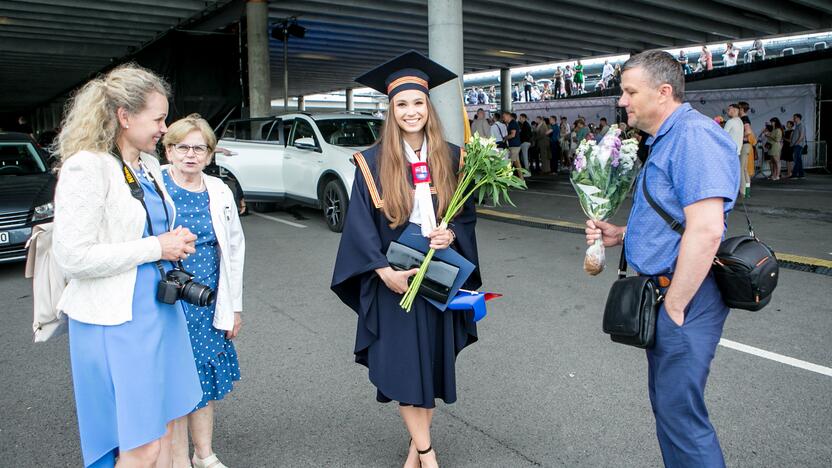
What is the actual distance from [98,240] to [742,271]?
2.18 metres

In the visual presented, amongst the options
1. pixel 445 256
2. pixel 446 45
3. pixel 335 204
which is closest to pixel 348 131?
pixel 335 204

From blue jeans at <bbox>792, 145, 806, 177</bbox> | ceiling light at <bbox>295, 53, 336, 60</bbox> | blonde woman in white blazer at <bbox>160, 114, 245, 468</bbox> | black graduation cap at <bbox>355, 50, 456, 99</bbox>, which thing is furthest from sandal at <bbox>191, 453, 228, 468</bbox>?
ceiling light at <bbox>295, 53, 336, 60</bbox>

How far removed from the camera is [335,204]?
10.3 m

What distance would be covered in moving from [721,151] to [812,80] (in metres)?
22.6

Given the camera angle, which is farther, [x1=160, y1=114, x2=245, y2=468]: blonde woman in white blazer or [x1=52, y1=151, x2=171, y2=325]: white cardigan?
[x1=160, y1=114, x2=245, y2=468]: blonde woman in white blazer

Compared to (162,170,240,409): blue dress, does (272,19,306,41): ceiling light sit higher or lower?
higher

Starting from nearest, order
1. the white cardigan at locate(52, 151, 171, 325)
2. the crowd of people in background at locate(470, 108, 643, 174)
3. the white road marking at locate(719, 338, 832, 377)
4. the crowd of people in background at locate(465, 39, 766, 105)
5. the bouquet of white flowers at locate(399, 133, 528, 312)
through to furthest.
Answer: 1. the white cardigan at locate(52, 151, 171, 325)
2. the bouquet of white flowers at locate(399, 133, 528, 312)
3. the white road marking at locate(719, 338, 832, 377)
4. the crowd of people in background at locate(470, 108, 643, 174)
5. the crowd of people in background at locate(465, 39, 766, 105)

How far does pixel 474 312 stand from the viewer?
9.95 feet

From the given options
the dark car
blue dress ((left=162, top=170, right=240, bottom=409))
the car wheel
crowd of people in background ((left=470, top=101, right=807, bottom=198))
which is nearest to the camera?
blue dress ((left=162, top=170, right=240, bottom=409))

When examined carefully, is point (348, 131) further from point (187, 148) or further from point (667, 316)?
point (667, 316)

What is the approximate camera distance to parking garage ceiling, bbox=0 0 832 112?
57.4ft

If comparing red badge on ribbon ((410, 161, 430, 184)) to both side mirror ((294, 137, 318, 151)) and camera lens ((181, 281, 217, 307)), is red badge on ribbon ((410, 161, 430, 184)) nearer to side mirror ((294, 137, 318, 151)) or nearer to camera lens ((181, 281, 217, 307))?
camera lens ((181, 281, 217, 307))

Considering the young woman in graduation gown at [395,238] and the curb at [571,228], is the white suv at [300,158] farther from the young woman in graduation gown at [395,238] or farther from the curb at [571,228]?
the young woman in graduation gown at [395,238]

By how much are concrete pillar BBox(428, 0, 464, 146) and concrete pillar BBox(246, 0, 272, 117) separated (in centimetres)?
677
